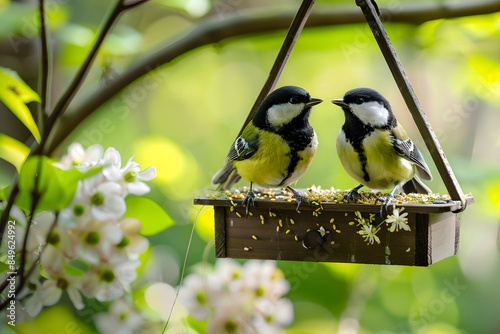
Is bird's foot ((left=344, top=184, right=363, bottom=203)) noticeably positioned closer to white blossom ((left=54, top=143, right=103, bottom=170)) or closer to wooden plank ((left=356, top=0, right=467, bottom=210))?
wooden plank ((left=356, top=0, right=467, bottom=210))

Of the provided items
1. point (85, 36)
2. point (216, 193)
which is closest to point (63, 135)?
point (85, 36)

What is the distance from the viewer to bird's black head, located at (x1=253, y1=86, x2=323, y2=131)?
1209mm

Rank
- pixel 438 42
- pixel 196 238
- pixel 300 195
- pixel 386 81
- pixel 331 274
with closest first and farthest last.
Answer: pixel 300 195 → pixel 438 42 → pixel 331 274 → pixel 196 238 → pixel 386 81

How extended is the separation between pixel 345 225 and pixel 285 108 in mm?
296

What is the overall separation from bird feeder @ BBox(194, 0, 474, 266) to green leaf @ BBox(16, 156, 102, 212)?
0.50 m

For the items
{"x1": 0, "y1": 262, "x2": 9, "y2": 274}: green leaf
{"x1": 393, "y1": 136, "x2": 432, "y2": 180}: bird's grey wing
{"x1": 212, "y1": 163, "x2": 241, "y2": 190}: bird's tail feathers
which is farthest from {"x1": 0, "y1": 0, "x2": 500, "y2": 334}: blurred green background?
{"x1": 0, "y1": 262, "x2": 9, "y2": 274}: green leaf

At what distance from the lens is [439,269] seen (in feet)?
7.90

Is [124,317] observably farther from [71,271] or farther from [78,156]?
[78,156]

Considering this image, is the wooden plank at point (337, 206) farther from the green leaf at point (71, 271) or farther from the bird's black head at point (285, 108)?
the green leaf at point (71, 271)

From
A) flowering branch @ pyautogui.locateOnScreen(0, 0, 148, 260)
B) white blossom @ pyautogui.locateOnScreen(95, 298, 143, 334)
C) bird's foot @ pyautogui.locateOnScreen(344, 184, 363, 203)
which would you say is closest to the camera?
flowering branch @ pyautogui.locateOnScreen(0, 0, 148, 260)

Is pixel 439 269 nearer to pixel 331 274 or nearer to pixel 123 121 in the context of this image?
pixel 331 274

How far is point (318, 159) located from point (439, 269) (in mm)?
732

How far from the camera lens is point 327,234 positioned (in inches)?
47.3

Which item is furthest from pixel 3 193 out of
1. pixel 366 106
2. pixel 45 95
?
pixel 366 106
